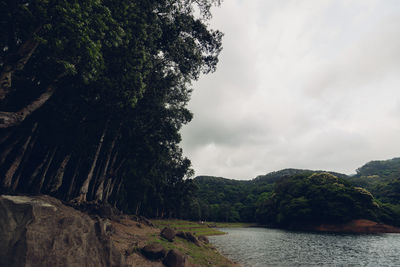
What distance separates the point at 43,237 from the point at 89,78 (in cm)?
1284

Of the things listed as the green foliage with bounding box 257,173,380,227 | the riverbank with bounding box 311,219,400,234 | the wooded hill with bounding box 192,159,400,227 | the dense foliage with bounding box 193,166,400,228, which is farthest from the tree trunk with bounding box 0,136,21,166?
the green foliage with bounding box 257,173,380,227

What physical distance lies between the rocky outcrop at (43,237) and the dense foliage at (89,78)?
5451 mm

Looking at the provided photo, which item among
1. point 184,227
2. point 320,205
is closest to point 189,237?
point 184,227

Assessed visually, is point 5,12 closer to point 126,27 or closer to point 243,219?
point 126,27

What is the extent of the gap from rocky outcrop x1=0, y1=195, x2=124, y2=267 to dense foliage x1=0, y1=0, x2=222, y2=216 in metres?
5.45

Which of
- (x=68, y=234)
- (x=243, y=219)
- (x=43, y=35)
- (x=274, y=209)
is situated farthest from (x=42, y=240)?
(x=243, y=219)

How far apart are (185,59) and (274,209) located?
105900 mm

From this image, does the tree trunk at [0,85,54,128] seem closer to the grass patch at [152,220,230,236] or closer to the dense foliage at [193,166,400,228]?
the grass patch at [152,220,230,236]

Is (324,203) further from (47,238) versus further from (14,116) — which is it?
(14,116)

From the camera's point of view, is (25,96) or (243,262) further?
(243,262)

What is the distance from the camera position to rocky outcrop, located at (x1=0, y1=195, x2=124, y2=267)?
292 inches

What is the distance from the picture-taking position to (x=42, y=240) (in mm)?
7887

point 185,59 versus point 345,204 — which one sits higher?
point 185,59

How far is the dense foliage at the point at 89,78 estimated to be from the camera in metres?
10.9
